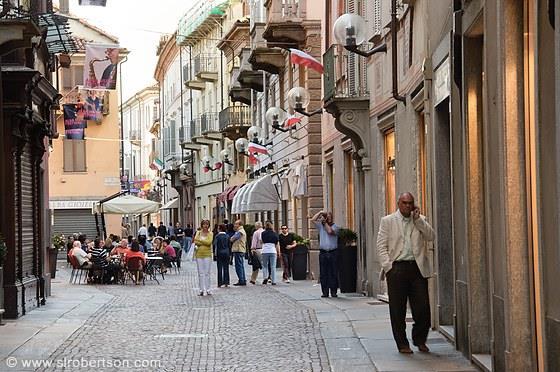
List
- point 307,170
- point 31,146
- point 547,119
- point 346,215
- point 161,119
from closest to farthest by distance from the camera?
point 547,119, point 31,146, point 346,215, point 307,170, point 161,119

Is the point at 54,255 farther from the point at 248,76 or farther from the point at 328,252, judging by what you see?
the point at 328,252

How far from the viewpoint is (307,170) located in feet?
116

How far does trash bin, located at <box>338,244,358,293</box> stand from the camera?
2514 cm

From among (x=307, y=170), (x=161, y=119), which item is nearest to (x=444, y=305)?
(x=307, y=170)

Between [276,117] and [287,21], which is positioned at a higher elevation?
[287,21]

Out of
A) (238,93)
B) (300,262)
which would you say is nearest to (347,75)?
(300,262)

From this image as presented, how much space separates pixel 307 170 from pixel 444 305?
19520mm

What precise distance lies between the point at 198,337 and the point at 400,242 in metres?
4.03

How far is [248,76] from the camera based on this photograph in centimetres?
4897

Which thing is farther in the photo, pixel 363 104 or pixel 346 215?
pixel 346 215

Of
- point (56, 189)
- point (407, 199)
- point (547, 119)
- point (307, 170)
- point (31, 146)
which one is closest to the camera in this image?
point (547, 119)

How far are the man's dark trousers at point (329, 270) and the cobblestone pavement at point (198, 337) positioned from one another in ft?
2.90

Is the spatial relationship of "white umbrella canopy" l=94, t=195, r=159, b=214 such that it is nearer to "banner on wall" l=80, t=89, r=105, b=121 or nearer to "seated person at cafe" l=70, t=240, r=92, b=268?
"banner on wall" l=80, t=89, r=105, b=121

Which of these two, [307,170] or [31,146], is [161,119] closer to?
[307,170]
